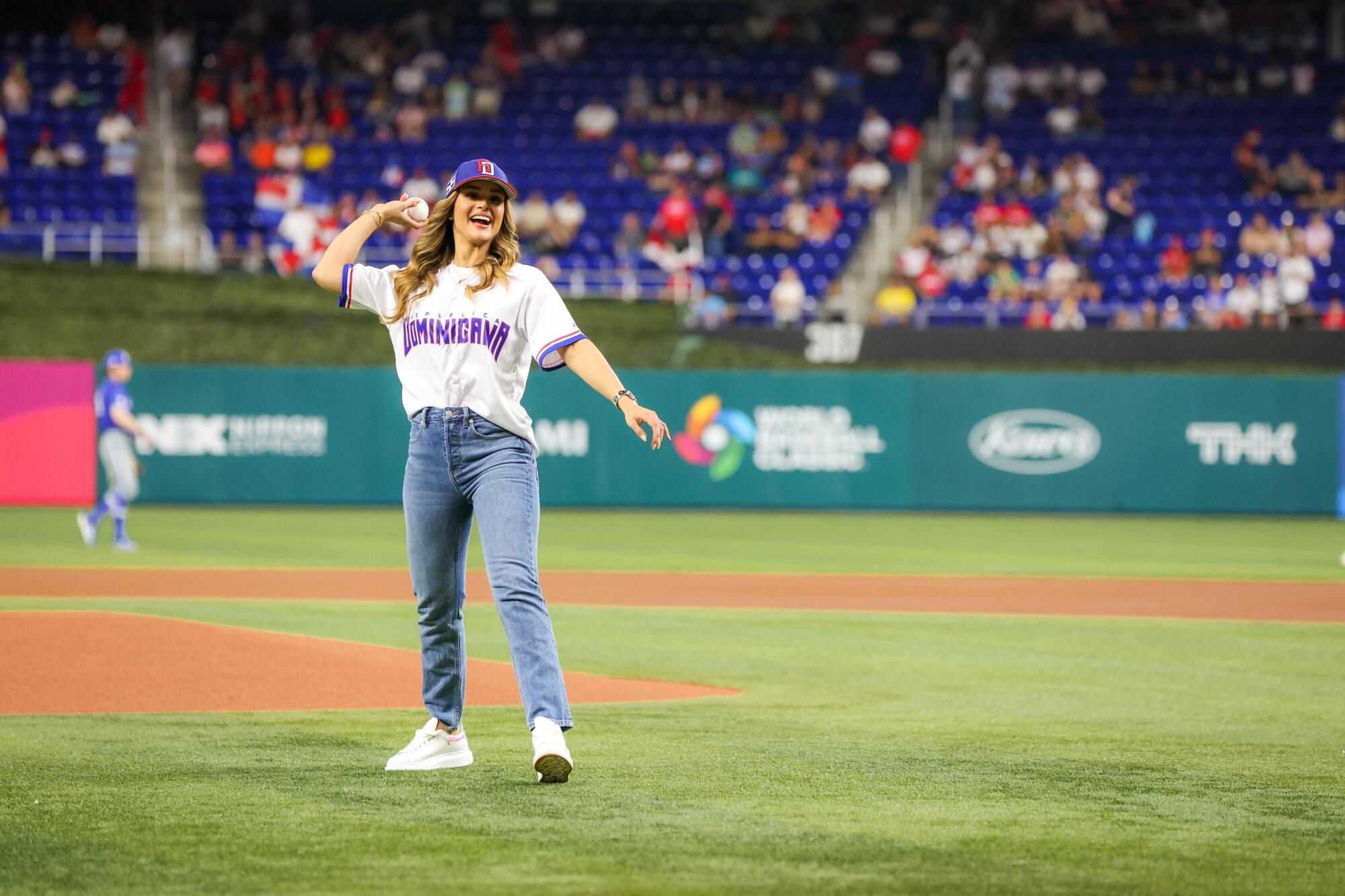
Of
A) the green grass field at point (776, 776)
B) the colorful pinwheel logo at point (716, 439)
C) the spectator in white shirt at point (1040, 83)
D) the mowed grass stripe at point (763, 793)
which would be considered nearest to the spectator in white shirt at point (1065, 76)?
the spectator in white shirt at point (1040, 83)

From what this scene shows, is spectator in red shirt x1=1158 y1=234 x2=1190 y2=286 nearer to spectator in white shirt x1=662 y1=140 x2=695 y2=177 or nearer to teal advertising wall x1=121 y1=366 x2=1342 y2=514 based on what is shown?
teal advertising wall x1=121 y1=366 x2=1342 y2=514

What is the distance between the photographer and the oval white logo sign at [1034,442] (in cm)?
2361

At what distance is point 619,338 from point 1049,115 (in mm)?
9543

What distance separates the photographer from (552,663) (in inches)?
224

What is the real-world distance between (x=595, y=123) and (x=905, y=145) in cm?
520

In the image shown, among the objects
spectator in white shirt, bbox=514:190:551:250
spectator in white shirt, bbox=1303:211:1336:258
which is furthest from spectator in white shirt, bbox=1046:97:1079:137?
spectator in white shirt, bbox=514:190:551:250

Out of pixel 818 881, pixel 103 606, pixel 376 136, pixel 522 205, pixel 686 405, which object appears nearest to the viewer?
pixel 818 881

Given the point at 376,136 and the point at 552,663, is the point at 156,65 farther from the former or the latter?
the point at 552,663

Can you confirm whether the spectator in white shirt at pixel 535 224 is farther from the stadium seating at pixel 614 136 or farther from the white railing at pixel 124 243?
the white railing at pixel 124 243

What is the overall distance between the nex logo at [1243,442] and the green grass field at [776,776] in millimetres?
12370

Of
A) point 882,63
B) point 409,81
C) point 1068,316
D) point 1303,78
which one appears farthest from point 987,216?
point 409,81

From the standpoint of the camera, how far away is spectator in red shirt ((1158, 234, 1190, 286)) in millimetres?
25781

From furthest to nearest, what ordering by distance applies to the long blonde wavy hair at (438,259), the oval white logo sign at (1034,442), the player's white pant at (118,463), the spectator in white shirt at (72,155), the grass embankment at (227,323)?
the spectator in white shirt at (72,155), the grass embankment at (227,323), the oval white logo sign at (1034,442), the player's white pant at (118,463), the long blonde wavy hair at (438,259)

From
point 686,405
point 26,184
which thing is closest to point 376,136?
point 26,184
